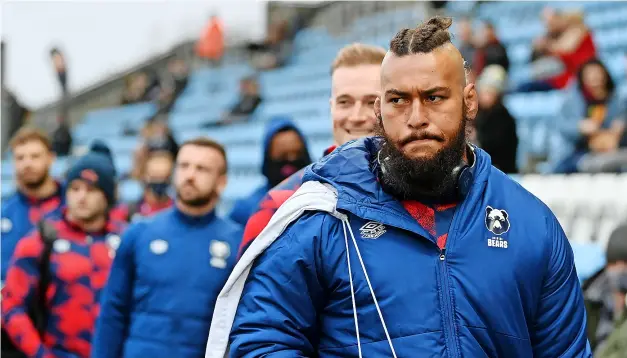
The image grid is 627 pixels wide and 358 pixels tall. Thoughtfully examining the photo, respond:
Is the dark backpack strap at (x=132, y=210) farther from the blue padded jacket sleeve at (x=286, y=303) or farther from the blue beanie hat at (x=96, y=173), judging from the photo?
the blue padded jacket sleeve at (x=286, y=303)

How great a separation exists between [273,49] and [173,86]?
2.13 meters

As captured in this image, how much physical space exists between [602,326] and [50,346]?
9.13ft

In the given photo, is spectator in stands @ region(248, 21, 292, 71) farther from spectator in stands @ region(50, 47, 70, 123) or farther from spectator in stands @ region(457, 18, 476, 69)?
spectator in stands @ region(457, 18, 476, 69)

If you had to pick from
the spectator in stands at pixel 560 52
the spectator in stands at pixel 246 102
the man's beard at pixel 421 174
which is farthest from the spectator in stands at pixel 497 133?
the spectator in stands at pixel 246 102

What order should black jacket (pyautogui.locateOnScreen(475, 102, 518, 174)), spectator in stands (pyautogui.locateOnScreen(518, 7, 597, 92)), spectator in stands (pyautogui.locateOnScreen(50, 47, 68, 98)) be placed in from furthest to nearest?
spectator in stands (pyautogui.locateOnScreen(50, 47, 68, 98)), spectator in stands (pyautogui.locateOnScreen(518, 7, 597, 92)), black jacket (pyautogui.locateOnScreen(475, 102, 518, 174))

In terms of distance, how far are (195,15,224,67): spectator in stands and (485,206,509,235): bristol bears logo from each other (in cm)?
1835

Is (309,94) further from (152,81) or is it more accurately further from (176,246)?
(176,246)

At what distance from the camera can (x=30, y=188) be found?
22.7ft

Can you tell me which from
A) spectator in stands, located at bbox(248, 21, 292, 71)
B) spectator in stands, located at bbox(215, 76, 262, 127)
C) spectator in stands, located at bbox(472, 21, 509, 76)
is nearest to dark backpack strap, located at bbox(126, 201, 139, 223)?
spectator in stands, located at bbox(472, 21, 509, 76)

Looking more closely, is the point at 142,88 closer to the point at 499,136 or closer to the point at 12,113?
the point at 12,113

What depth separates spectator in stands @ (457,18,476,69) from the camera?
9657 millimetres

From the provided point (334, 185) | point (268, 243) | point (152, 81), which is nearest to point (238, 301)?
point (268, 243)

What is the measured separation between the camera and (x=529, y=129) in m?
9.52

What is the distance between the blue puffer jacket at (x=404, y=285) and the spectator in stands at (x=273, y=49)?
17911 mm
